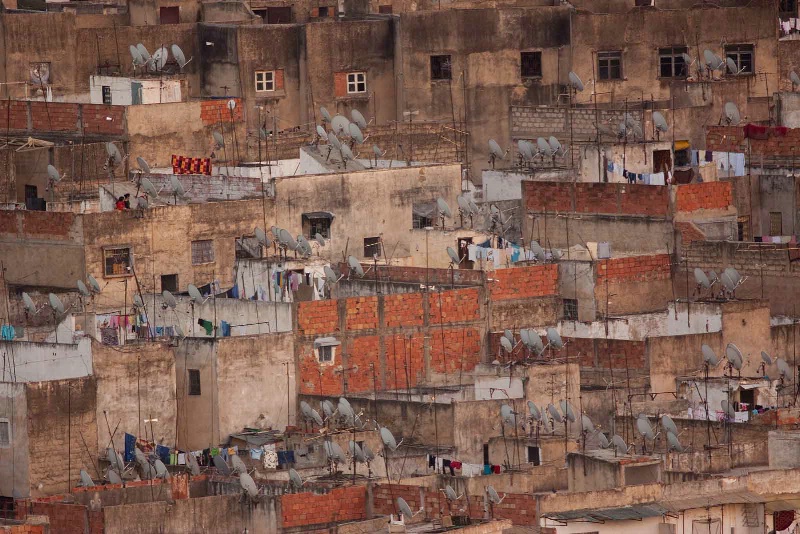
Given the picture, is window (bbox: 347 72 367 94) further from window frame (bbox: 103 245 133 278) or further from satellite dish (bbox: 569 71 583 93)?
window frame (bbox: 103 245 133 278)

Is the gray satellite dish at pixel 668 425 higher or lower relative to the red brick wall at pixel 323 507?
higher

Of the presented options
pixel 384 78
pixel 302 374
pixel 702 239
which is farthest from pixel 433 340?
pixel 384 78

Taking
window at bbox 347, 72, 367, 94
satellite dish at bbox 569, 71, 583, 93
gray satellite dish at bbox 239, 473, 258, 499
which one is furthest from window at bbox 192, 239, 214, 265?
gray satellite dish at bbox 239, 473, 258, 499

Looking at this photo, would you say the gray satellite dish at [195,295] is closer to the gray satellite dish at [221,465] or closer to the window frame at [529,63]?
the gray satellite dish at [221,465]

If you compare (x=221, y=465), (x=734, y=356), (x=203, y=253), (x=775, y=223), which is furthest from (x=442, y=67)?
(x=221, y=465)

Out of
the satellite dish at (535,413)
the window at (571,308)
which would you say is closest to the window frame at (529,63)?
the window at (571,308)
